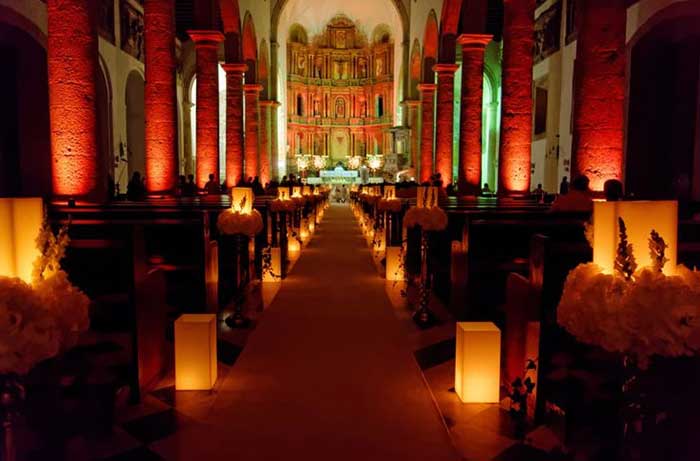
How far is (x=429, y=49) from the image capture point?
26.3m

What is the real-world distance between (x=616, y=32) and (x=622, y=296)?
8.58 meters

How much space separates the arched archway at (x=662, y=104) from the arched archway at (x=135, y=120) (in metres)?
17.0

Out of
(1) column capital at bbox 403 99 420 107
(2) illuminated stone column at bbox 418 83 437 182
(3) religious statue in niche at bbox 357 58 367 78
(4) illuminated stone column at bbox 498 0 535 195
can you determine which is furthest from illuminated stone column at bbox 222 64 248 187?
(3) religious statue in niche at bbox 357 58 367 78

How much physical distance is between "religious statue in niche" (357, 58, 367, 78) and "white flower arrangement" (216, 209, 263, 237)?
3995cm

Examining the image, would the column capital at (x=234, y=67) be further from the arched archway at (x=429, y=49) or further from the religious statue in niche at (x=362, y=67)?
the religious statue in niche at (x=362, y=67)

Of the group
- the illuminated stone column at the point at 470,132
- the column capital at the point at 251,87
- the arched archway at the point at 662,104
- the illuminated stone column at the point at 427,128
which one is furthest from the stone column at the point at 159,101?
the illuminated stone column at the point at 427,128

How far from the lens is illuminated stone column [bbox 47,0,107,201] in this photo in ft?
29.3

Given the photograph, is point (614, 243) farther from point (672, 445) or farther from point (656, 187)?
point (656, 187)

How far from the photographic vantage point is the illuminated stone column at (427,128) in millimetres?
25891

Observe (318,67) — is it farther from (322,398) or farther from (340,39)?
(322,398)

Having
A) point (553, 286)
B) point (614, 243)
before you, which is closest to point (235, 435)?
point (553, 286)

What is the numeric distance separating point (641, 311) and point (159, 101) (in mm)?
11560

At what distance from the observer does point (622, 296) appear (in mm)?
2293

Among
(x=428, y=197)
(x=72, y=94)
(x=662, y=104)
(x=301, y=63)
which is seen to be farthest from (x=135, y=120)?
(x=301, y=63)
